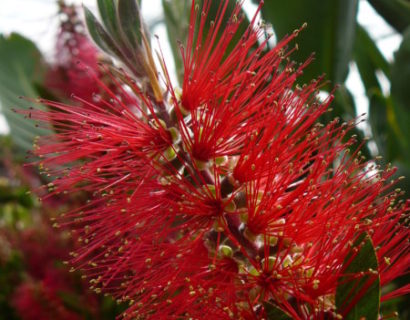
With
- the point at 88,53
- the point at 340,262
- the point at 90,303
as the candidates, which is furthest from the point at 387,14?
the point at 90,303

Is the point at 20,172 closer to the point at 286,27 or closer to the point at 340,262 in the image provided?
the point at 286,27

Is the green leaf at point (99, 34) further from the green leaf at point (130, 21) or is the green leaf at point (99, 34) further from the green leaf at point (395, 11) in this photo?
the green leaf at point (395, 11)

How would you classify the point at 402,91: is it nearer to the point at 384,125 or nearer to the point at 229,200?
the point at 384,125

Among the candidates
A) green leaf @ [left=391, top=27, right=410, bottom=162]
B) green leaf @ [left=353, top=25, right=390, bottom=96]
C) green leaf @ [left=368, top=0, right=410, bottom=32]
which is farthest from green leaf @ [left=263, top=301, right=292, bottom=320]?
green leaf @ [left=353, top=25, right=390, bottom=96]

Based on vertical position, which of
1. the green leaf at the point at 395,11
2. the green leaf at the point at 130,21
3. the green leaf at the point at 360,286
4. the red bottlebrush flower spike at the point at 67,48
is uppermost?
the red bottlebrush flower spike at the point at 67,48

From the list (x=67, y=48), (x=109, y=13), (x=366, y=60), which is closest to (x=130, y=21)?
(x=109, y=13)

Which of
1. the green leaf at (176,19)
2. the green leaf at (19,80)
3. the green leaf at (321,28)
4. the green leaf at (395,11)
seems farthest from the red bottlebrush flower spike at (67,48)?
the green leaf at (395,11)

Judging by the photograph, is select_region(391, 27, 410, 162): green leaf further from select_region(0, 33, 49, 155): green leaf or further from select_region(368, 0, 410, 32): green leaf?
select_region(0, 33, 49, 155): green leaf
